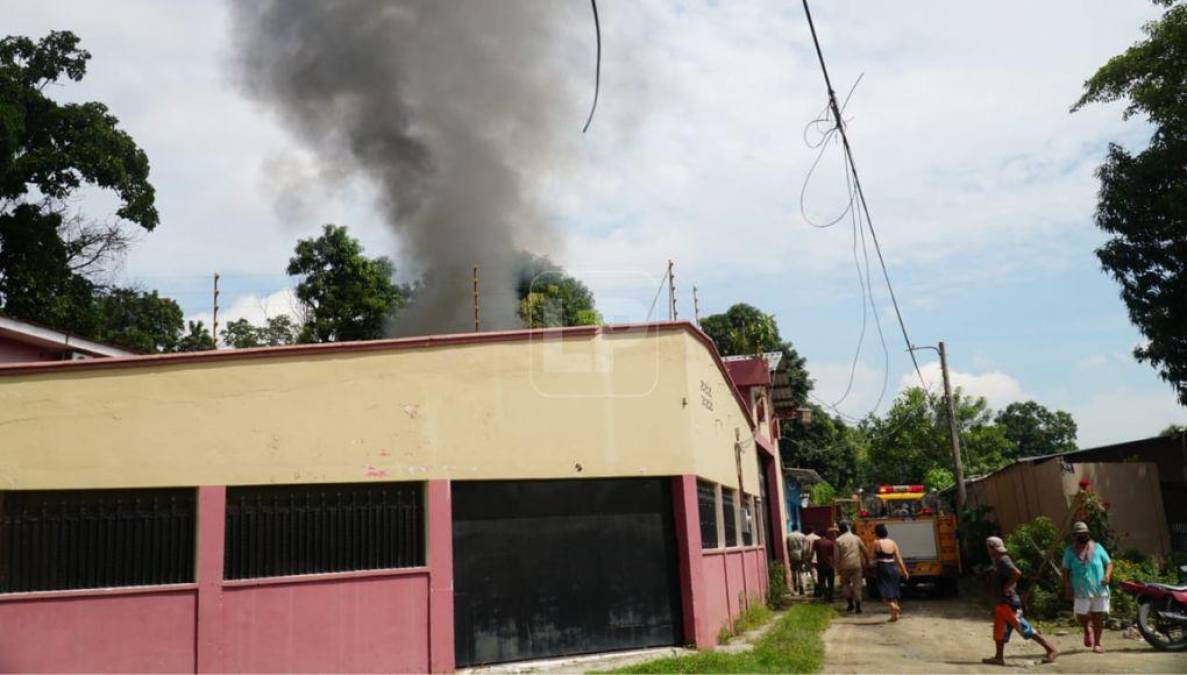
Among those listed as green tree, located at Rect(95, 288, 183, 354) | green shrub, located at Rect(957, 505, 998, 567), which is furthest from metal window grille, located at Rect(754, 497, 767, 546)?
green tree, located at Rect(95, 288, 183, 354)

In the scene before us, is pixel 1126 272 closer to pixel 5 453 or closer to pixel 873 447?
pixel 5 453

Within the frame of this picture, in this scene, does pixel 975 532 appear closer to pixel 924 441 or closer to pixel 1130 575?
pixel 1130 575

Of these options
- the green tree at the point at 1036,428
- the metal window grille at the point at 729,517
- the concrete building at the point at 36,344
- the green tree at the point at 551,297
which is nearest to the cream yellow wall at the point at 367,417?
the metal window grille at the point at 729,517

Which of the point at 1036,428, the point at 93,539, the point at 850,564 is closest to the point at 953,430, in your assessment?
the point at 850,564

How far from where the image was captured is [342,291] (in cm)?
3022

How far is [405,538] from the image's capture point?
9.84 meters

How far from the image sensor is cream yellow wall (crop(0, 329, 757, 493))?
945cm

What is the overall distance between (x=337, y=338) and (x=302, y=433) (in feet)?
67.8

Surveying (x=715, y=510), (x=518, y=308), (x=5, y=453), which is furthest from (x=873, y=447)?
(x=5, y=453)

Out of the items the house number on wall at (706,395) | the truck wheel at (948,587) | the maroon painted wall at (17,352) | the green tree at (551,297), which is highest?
the green tree at (551,297)

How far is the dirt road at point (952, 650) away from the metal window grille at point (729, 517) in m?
1.97

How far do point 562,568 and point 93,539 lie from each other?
16.8 ft

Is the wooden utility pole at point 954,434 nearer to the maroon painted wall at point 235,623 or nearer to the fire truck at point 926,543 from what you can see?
the fire truck at point 926,543

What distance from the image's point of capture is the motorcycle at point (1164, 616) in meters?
9.72
